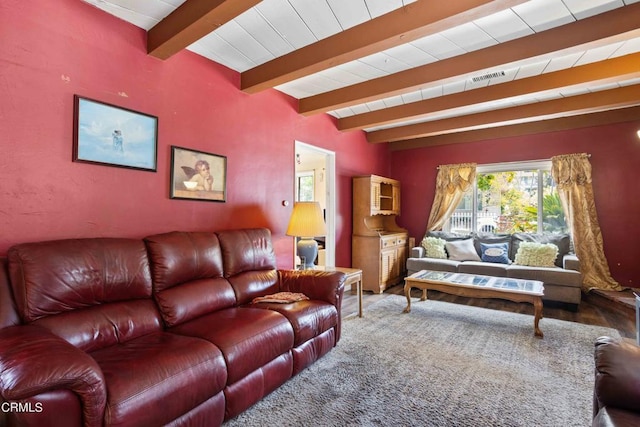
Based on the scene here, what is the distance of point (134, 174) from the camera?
236cm

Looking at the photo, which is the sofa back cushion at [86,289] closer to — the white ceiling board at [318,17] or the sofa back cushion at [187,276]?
the sofa back cushion at [187,276]

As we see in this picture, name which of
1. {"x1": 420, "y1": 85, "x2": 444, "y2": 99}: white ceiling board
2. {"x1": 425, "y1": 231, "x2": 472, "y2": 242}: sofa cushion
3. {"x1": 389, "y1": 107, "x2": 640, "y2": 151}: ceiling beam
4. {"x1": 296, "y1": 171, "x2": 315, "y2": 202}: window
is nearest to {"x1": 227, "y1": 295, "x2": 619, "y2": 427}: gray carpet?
{"x1": 425, "y1": 231, "x2": 472, "y2": 242}: sofa cushion

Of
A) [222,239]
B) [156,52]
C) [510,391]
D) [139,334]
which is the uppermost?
[156,52]

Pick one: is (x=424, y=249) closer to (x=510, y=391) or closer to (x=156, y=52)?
(x=510, y=391)

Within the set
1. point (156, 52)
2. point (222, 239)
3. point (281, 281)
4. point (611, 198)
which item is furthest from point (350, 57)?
point (611, 198)

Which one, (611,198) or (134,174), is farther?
(611,198)

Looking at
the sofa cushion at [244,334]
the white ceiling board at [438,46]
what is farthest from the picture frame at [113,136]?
the white ceiling board at [438,46]

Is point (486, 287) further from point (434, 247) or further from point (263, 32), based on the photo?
point (263, 32)

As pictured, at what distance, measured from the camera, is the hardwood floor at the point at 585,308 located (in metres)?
3.38

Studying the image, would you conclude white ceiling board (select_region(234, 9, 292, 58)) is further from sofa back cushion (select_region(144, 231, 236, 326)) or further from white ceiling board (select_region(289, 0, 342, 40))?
sofa back cushion (select_region(144, 231, 236, 326))

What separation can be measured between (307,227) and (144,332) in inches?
71.4

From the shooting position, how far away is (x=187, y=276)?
2270mm

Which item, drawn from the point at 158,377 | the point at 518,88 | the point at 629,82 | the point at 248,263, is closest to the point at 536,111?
the point at 629,82

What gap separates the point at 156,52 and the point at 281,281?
2171 millimetres
